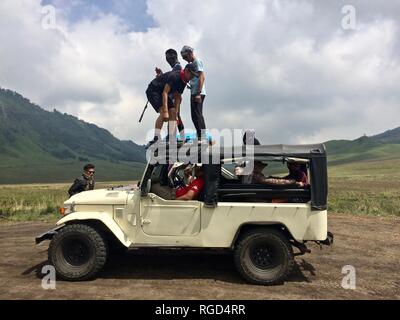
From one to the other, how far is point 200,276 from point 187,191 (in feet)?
5.04

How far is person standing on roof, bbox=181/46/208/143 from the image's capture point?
8062 millimetres

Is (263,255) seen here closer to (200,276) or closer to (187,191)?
(200,276)

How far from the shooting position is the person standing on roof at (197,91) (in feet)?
26.5

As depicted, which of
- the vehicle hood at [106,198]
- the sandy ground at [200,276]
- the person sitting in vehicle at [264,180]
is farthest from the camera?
the vehicle hood at [106,198]

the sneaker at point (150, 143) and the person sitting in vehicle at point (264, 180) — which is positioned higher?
the sneaker at point (150, 143)

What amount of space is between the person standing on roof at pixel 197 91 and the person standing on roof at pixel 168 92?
0.12m

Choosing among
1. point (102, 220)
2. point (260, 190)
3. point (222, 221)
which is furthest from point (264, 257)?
point (102, 220)

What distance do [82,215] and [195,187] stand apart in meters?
1.98

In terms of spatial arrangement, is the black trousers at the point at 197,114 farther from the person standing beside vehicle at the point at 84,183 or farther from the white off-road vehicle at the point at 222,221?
the person standing beside vehicle at the point at 84,183

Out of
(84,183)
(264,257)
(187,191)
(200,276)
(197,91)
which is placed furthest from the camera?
(84,183)

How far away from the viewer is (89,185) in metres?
9.57

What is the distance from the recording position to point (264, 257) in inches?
266

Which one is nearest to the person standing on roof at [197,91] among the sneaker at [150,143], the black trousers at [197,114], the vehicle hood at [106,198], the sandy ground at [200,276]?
the black trousers at [197,114]
